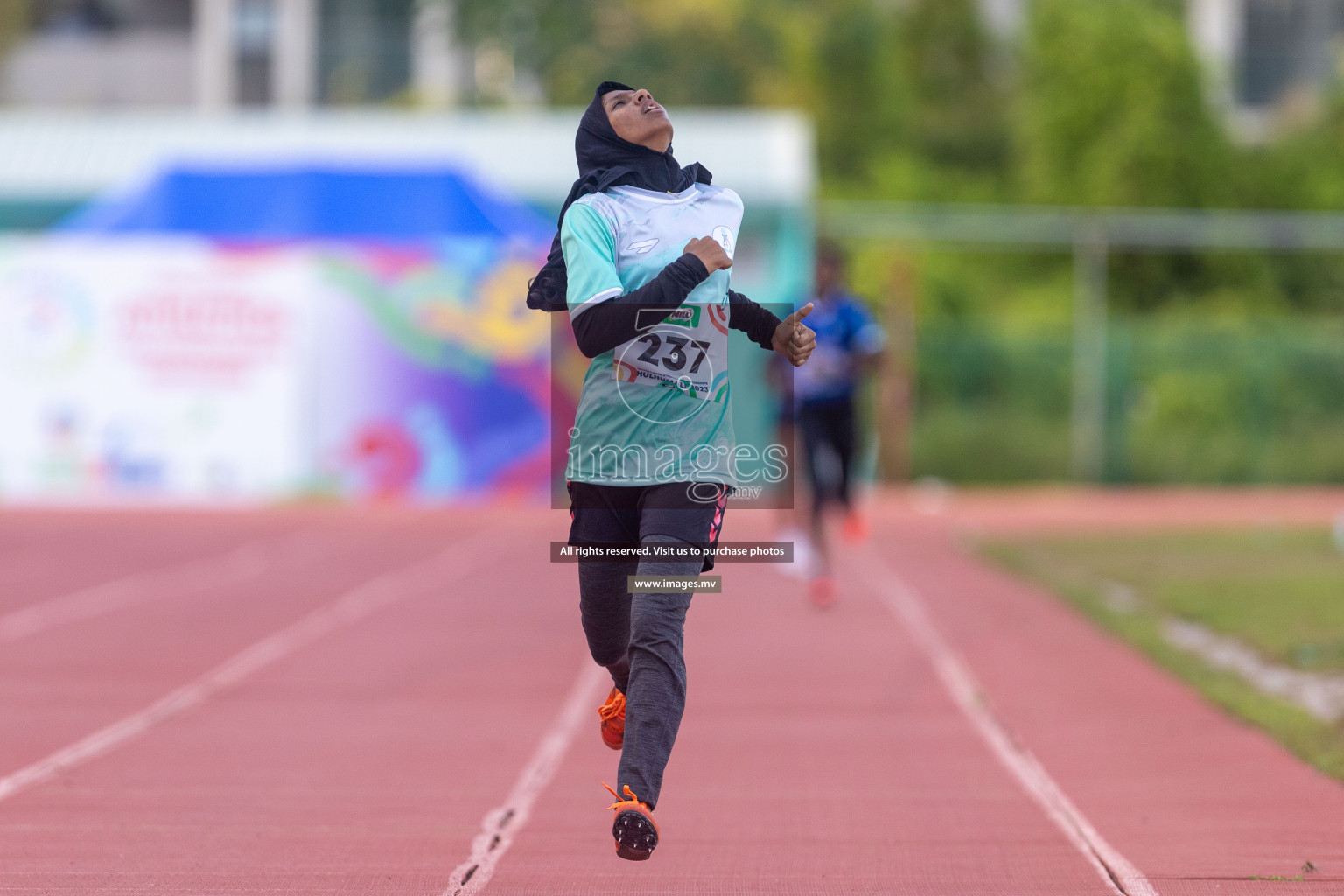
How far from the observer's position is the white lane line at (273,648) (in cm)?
652

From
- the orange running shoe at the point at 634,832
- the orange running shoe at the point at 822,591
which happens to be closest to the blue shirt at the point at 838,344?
the orange running shoe at the point at 822,591

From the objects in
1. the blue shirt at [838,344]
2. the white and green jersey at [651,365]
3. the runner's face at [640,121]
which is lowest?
the blue shirt at [838,344]

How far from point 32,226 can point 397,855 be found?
26.1 metres

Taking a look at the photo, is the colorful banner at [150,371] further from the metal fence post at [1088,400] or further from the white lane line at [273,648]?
the metal fence post at [1088,400]

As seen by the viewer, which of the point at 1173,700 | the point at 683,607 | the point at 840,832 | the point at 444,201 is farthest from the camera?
the point at 444,201

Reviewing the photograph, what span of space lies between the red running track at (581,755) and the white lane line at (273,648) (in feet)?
0.13

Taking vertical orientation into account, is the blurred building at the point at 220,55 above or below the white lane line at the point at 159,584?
above

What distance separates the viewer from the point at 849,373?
1102cm

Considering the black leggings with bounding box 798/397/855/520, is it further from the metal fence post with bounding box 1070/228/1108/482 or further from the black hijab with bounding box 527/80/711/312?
the metal fence post with bounding box 1070/228/1108/482

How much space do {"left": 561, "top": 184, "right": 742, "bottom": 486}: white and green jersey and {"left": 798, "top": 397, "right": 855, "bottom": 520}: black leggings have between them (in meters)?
6.60

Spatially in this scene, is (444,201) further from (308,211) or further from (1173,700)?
(1173,700)

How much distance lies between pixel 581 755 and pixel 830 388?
4.74 meters

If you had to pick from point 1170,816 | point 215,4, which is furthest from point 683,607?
point 215,4

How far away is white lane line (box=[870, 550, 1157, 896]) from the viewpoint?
16.1 feet
